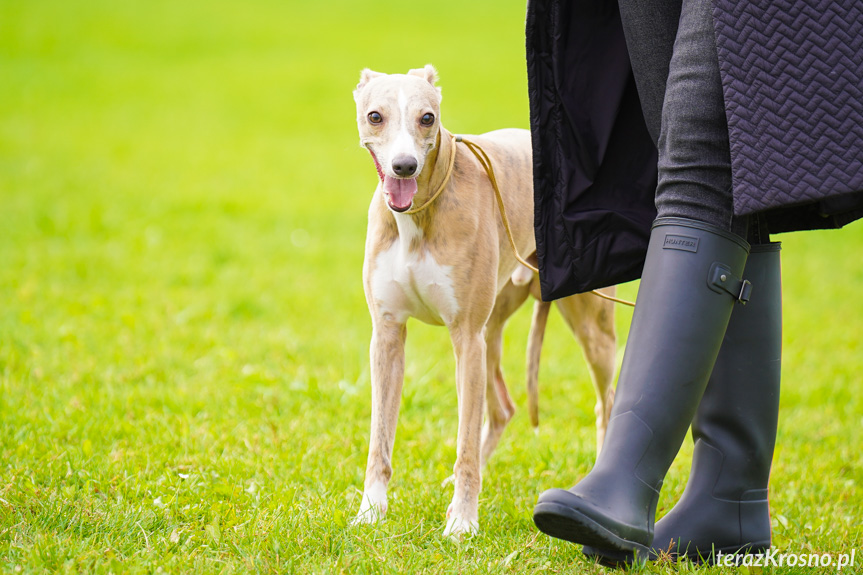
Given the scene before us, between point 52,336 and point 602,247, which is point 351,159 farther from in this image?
point 602,247

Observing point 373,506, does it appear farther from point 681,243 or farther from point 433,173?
point 681,243

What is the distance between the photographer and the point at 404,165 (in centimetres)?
264

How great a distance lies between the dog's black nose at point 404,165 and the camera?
2639mm

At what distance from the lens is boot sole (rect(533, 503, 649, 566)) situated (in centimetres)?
198

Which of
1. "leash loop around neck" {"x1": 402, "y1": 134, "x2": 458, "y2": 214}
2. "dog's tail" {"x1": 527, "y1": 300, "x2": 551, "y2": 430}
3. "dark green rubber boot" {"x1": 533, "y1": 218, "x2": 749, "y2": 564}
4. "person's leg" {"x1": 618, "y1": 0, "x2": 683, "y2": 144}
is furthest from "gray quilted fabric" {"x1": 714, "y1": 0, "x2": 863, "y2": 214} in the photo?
"dog's tail" {"x1": 527, "y1": 300, "x2": 551, "y2": 430}

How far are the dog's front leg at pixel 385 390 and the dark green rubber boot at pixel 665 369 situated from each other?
39.2 inches

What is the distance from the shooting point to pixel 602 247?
2781 millimetres

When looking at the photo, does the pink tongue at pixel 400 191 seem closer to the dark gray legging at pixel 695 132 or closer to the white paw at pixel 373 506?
the dark gray legging at pixel 695 132

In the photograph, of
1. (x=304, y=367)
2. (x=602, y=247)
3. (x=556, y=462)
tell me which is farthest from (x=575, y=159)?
(x=304, y=367)

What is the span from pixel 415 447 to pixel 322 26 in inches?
895

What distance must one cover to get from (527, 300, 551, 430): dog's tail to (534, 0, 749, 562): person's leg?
1.76 m

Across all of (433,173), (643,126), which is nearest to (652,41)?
(643,126)

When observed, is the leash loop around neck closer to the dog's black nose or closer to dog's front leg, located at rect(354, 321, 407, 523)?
the dog's black nose

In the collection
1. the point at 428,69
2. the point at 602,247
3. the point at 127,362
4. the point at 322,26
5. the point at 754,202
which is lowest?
the point at 127,362
